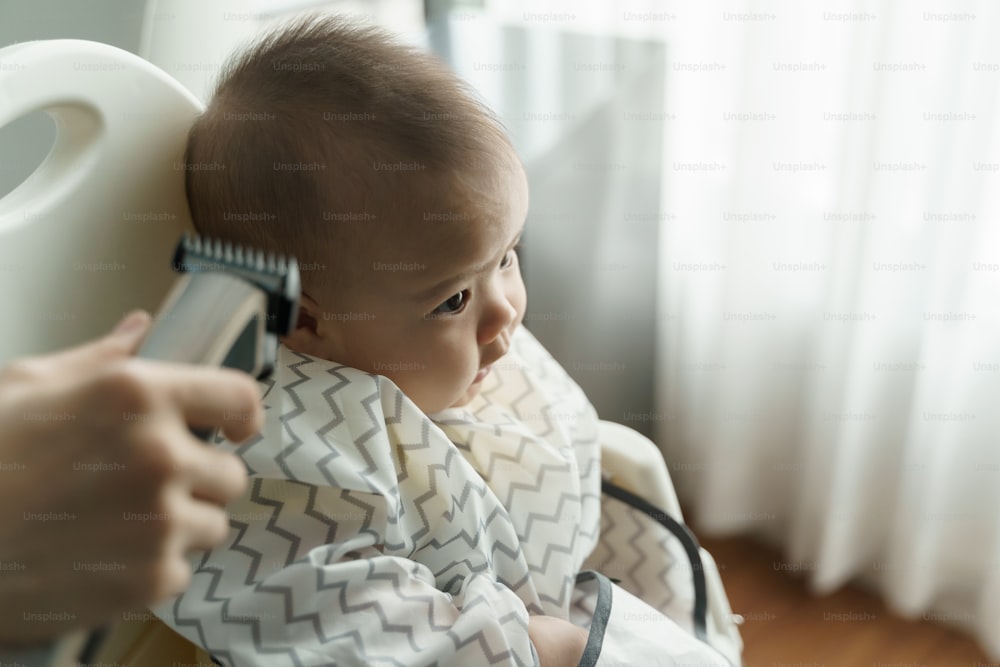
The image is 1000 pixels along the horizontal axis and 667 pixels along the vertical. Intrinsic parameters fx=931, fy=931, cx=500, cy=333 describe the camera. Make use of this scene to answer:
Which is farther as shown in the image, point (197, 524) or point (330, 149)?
point (330, 149)

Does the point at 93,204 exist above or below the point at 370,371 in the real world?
above

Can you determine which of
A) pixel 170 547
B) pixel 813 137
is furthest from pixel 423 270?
pixel 813 137

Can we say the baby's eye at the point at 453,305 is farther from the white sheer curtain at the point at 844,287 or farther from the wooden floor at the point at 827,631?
the wooden floor at the point at 827,631

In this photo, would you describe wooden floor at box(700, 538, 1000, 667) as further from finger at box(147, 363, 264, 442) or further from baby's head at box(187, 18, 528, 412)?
finger at box(147, 363, 264, 442)

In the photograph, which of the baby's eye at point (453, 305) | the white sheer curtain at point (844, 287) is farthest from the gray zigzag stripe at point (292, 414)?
the white sheer curtain at point (844, 287)

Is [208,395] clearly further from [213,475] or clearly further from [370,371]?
[370,371]

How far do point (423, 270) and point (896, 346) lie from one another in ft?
2.44

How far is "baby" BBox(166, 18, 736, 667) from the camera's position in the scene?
1.96 feet

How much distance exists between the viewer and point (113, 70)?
612mm

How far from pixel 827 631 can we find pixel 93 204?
44.1 inches

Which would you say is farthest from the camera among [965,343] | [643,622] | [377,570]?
[965,343]

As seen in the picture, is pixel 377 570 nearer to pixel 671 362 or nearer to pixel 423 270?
pixel 423 270

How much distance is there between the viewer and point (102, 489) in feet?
1.23

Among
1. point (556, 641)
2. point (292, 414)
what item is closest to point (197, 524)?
point (292, 414)
